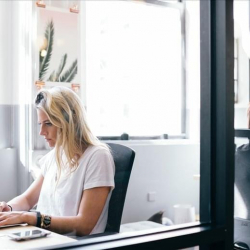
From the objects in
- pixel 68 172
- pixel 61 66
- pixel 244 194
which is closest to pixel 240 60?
pixel 244 194

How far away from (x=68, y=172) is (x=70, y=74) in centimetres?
91

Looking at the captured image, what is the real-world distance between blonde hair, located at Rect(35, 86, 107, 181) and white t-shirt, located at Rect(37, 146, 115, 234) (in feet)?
0.12

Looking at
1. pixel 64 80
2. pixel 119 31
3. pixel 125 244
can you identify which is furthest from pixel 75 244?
pixel 119 31

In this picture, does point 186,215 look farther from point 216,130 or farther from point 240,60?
point 216,130

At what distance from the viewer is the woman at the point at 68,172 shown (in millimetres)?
1454

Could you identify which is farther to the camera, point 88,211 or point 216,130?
point 88,211

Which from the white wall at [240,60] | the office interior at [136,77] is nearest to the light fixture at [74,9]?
the office interior at [136,77]

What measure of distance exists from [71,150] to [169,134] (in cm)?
166

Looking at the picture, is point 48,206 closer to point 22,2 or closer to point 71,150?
point 71,150

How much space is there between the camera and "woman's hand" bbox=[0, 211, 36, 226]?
50.0 inches

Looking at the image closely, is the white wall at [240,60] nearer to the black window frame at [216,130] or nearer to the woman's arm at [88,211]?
the black window frame at [216,130]

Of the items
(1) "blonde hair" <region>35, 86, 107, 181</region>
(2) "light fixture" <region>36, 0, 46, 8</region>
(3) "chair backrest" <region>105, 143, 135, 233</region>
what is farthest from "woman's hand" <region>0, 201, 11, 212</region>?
(2) "light fixture" <region>36, 0, 46, 8</region>

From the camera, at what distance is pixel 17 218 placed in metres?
1.29

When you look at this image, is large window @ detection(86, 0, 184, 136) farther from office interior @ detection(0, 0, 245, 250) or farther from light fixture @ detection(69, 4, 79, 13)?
light fixture @ detection(69, 4, 79, 13)
